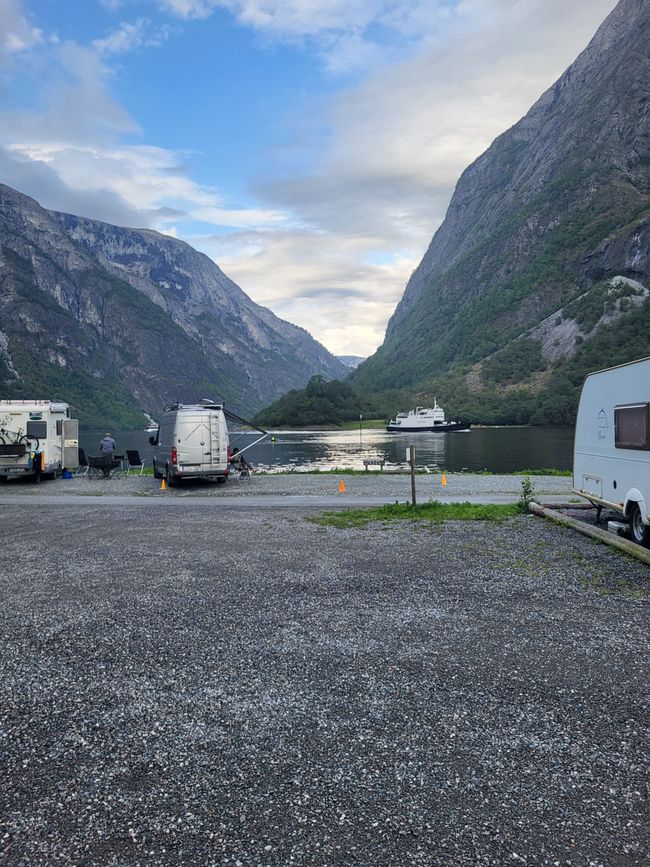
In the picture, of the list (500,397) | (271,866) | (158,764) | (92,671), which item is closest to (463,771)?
(271,866)

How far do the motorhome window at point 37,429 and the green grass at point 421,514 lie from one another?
1629cm

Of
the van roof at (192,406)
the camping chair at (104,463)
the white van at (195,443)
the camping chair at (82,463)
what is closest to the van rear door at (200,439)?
the white van at (195,443)

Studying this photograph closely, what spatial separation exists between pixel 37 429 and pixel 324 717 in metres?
25.4

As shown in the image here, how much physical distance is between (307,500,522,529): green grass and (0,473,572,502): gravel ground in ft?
10.5

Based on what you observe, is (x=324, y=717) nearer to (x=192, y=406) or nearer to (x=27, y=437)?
(x=192, y=406)

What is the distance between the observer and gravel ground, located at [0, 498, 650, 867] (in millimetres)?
3742

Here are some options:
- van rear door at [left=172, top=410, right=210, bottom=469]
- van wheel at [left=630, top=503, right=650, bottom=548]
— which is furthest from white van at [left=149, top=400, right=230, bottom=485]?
van wheel at [left=630, top=503, right=650, bottom=548]

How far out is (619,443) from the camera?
12.3 meters

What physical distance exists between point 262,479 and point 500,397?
6166 inches

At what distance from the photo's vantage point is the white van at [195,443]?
24.7 metres

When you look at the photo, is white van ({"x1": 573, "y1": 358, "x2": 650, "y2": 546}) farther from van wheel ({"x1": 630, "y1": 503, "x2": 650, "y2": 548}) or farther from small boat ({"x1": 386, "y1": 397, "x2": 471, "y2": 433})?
small boat ({"x1": 386, "y1": 397, "x2": 471, "y2": 433})

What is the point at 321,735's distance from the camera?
192 inches

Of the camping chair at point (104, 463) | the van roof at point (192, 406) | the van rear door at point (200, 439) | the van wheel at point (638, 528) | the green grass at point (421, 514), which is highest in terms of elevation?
the van roof at point (192, 406)

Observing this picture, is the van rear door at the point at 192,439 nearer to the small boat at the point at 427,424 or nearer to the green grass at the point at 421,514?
the green grass at the point at 421,514
